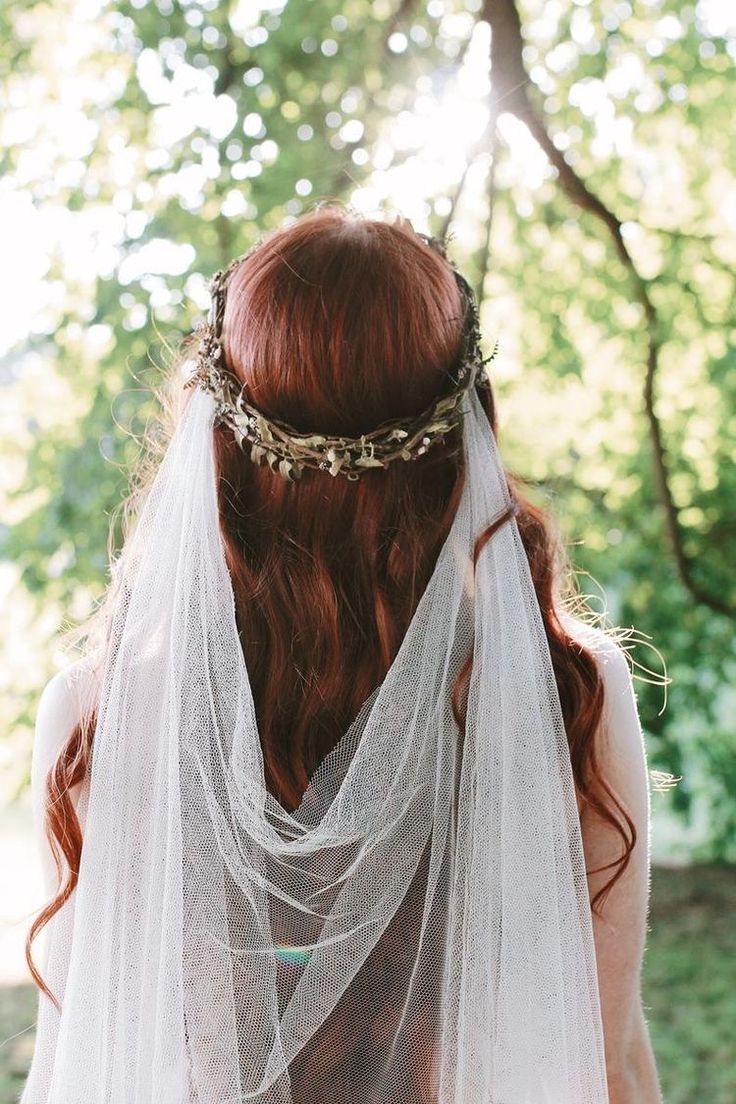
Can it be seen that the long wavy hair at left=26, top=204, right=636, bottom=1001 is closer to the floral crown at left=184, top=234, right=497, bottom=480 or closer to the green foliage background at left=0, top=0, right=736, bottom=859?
the floral crown at left=184, top=234, right=497, bottom=480

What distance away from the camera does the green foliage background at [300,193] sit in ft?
10.3

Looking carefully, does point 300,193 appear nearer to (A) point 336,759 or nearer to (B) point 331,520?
(B) point 331,520

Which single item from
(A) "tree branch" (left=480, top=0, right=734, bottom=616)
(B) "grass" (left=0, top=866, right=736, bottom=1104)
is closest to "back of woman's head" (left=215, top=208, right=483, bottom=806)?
(A) "tree branch" (left=480, top=0, right=734, bottom=616)

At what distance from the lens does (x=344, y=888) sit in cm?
117

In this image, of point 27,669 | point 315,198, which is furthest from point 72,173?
point 27,669

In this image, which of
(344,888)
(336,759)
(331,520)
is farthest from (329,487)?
(344,888)

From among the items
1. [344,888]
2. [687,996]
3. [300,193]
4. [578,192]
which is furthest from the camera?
[687,996]

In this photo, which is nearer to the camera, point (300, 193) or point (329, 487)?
point (329, 487)

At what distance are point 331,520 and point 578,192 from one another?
209 cm

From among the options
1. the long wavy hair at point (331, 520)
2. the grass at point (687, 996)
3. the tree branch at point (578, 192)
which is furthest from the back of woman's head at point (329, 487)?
the grass at point (687, 996)

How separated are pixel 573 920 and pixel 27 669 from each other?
8.55ft

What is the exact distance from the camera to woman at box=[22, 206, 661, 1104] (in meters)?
1.15

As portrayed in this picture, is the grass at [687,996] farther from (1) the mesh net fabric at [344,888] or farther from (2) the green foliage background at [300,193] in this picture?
(1) the mesh net fabric at [344,888]

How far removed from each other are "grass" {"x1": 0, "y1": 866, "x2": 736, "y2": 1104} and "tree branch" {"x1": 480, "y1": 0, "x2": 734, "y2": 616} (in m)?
1.48
